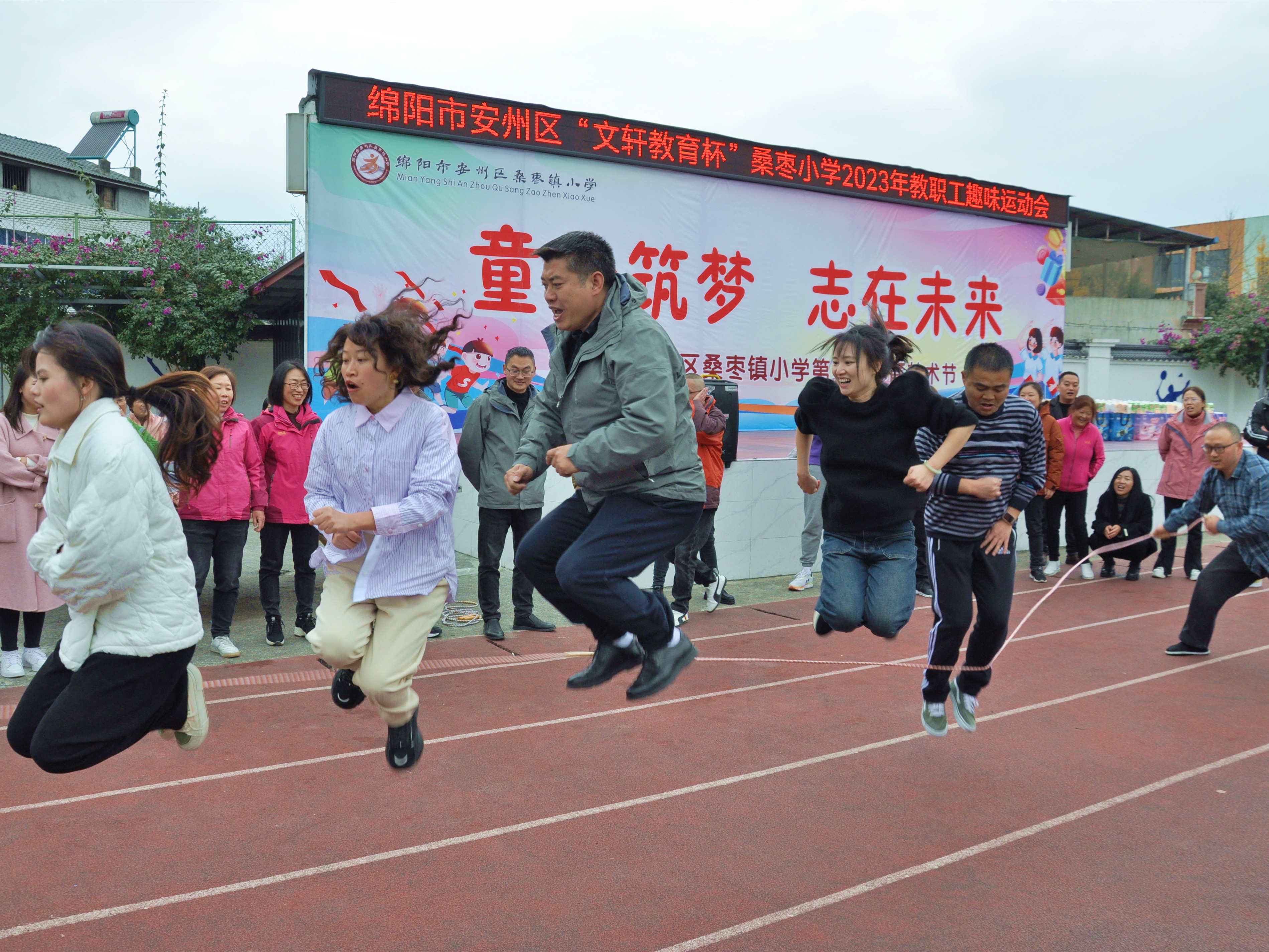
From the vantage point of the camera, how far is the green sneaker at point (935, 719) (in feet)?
16.6

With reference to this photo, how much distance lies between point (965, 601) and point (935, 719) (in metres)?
0.70

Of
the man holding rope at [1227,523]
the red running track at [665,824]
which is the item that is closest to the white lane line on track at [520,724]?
the red running track at [665,824]

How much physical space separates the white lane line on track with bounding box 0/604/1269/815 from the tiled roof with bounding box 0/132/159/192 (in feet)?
104

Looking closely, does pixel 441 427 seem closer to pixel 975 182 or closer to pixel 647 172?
pixel 647 172

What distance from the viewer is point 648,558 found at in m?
3.63

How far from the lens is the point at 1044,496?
1067 cm

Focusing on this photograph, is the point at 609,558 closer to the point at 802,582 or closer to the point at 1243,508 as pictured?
the point at 1243,508

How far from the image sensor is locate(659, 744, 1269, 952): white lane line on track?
3.51 m

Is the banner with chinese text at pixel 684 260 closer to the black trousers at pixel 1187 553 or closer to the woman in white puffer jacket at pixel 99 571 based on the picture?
the black trousers at pixel 1187 553

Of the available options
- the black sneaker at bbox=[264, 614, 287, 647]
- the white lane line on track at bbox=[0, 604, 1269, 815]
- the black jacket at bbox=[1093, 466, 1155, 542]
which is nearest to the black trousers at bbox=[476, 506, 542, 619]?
the white lane line on track at bbox=[0, 604, 1269, 815]

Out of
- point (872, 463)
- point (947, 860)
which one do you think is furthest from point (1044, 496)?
point (947, 860)

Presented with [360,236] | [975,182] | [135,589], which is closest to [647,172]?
[360,236]

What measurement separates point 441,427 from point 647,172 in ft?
24.9

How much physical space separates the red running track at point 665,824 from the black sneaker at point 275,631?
0.82 meters
